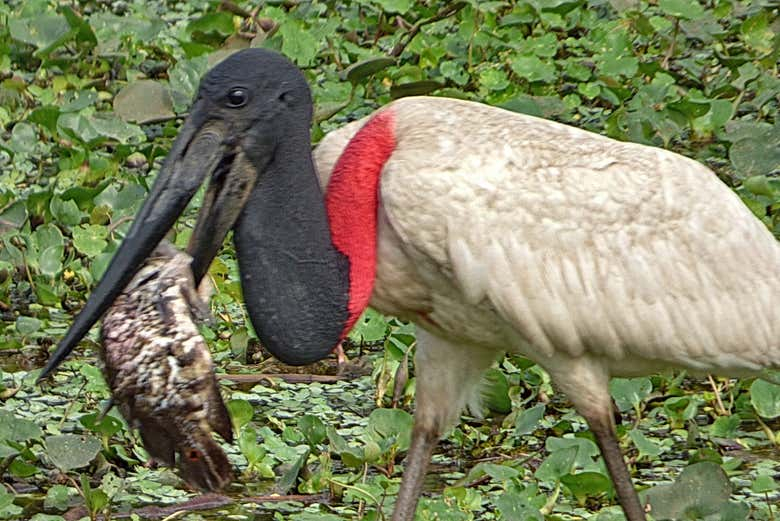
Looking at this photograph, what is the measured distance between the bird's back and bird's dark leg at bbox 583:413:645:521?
0.16 m

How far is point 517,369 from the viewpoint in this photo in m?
6.17

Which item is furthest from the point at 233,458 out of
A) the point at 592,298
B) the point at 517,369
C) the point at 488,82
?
the point at 488,82

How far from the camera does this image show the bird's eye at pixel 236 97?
15.1ft

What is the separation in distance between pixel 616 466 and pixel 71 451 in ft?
4.75

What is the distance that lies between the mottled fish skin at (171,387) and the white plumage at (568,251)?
0.67 meters

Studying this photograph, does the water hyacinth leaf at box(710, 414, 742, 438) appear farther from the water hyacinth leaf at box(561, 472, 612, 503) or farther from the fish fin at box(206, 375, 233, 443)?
the fish fin at box(206, 375, 233, 443)

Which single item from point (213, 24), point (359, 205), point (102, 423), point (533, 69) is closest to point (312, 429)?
point (102, 423)

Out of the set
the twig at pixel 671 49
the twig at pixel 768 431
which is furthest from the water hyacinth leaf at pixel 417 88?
the twig at pixel 768 431

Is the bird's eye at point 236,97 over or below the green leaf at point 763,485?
over

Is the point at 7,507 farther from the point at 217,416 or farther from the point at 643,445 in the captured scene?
the point at 643,445

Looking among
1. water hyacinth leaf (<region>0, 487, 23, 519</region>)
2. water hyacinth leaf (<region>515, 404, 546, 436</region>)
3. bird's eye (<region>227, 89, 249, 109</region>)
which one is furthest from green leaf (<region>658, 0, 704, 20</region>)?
water hyacinth leaf (<region>0, 487, 23, 519</region>)

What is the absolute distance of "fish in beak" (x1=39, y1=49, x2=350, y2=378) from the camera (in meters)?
4.53

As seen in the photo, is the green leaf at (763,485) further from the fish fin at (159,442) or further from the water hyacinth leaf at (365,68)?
the water hyacinth leaf at (365,68)

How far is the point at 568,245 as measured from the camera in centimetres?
475
